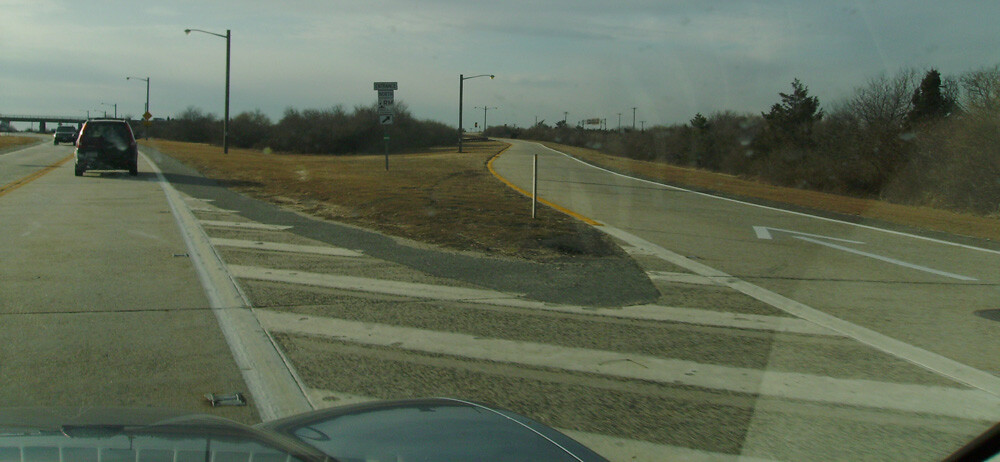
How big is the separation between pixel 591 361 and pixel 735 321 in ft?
6.64

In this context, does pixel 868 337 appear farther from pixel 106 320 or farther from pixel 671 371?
pixel 106 320

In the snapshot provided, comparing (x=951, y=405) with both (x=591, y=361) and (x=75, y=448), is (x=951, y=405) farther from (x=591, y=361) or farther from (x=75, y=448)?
(x=75, y=448)

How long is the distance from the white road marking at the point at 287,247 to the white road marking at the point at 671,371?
3.67 metres

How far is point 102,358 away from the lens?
19.0ft

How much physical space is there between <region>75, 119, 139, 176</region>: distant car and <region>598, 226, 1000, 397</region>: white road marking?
66.7 ft

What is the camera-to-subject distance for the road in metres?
4.87

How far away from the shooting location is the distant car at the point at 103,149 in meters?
24.8

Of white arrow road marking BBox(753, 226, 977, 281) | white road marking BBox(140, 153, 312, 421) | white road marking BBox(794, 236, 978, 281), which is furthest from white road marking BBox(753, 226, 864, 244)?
white road marking BBox(140, 153, 312, 421)

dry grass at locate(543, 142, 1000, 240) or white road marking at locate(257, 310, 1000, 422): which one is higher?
dry grass at locate(543, 142, 1000, 240)

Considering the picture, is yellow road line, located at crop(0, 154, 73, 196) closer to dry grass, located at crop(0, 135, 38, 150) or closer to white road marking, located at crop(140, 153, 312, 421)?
white road marking, located at crop(140, 153, 312, 421)

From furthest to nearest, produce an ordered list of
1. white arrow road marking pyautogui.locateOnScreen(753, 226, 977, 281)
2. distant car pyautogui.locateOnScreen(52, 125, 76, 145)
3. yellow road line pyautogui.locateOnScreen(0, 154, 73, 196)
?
1. distant car pyautogui.locateOnScreen(52, 125, 76, 145)
2. yellow road line pyautogui.locateOnScreen(0, 154, 73, 196)
3. white arrow road marking pyautogui.locateOnScreen(753, 226, 977, 281)

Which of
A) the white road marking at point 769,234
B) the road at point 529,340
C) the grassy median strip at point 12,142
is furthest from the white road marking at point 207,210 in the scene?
the grassy median strip at point 12,142

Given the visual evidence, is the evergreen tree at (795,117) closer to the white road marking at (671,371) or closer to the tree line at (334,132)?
the tree line at (334,132)

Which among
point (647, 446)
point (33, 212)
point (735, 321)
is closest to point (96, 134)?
point (33, 212)
